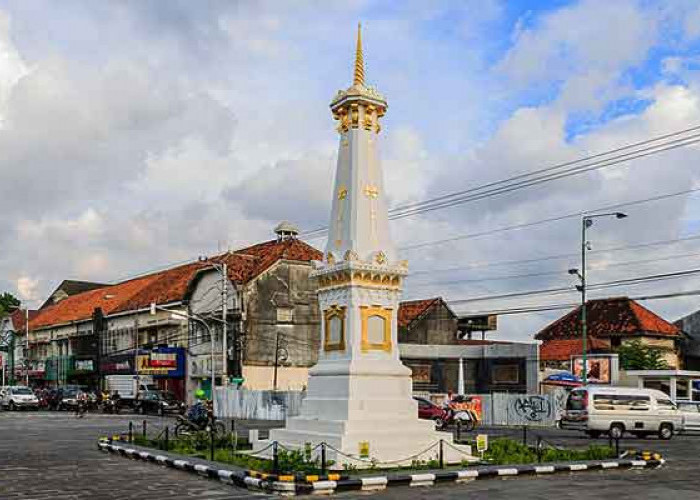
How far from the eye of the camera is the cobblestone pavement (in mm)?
15320

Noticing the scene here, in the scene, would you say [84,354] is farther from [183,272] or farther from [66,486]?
[66,486]

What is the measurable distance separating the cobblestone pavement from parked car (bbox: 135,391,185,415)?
23.2 metres

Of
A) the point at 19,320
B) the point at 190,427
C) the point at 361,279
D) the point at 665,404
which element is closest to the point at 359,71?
the point at 361,279

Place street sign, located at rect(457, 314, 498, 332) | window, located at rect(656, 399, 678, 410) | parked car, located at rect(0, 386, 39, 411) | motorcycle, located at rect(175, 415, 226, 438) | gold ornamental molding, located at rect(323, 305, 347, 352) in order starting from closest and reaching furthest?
gold ornamental molding, located at rect(323, 305, 347, 352) → motorcycle, located at rect(175, 415, 226, 438) → window, located at rect(656, 399, 678, 410) → parked car, located at rect(0, 386, 39, 411) → street sign, located at rect(457, 314, 498, 332)

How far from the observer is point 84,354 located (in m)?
73.9

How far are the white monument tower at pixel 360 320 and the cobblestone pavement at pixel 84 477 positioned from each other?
325 cm

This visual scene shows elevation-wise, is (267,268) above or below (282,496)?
above

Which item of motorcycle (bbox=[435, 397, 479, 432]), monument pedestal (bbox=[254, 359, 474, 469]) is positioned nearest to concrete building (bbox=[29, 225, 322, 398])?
motorcycle (bbox=[435, 397, 479, 432])

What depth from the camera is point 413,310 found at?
64000 mm

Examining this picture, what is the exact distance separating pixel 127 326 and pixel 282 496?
55845mm

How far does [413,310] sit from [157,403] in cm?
2117

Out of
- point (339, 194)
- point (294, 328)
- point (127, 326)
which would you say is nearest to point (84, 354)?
point (127, 326)

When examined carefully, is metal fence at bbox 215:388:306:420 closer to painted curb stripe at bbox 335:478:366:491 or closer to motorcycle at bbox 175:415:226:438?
motorcycle at bbox 175:415:226:438

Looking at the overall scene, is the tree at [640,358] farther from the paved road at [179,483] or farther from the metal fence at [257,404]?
the paved road at [179,483]
